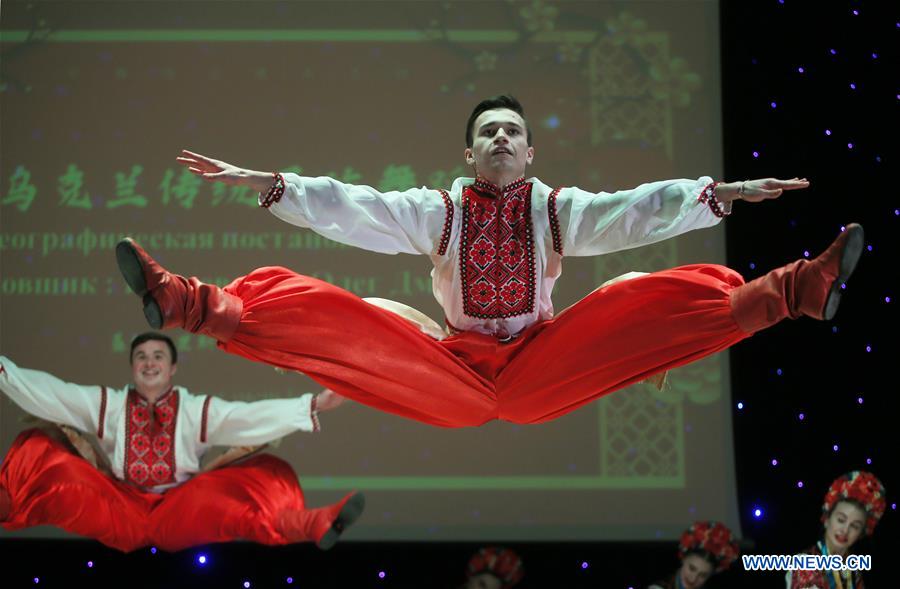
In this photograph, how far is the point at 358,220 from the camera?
3.11m

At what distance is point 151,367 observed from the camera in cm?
466

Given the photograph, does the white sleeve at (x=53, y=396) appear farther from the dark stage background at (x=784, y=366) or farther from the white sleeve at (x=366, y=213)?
the white sleeve at (x=366, y=213)

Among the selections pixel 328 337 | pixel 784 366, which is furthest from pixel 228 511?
pixel 784 366

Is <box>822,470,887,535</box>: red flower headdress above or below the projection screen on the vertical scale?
below

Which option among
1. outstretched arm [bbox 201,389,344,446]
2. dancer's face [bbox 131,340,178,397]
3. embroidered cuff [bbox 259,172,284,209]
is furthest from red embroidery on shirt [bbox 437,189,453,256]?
dancer's face [bbox 131,340,178,397]

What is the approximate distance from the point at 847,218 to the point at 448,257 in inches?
86.7

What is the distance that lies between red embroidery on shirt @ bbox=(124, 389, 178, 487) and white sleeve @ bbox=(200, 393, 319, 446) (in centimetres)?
15

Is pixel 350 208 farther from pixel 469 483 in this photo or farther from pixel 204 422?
pixel 469 483

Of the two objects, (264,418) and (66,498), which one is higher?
(264,418)

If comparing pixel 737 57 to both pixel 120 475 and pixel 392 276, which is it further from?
pixel 120 475

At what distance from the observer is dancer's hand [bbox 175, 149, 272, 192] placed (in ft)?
9.56

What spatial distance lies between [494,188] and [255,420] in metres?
1.86

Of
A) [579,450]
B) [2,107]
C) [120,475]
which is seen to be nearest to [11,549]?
[120,475]

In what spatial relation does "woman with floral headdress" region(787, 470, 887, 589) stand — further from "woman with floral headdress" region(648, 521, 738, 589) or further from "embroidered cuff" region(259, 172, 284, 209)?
"embroidered cuff" region(259, 172, 284, 209)
